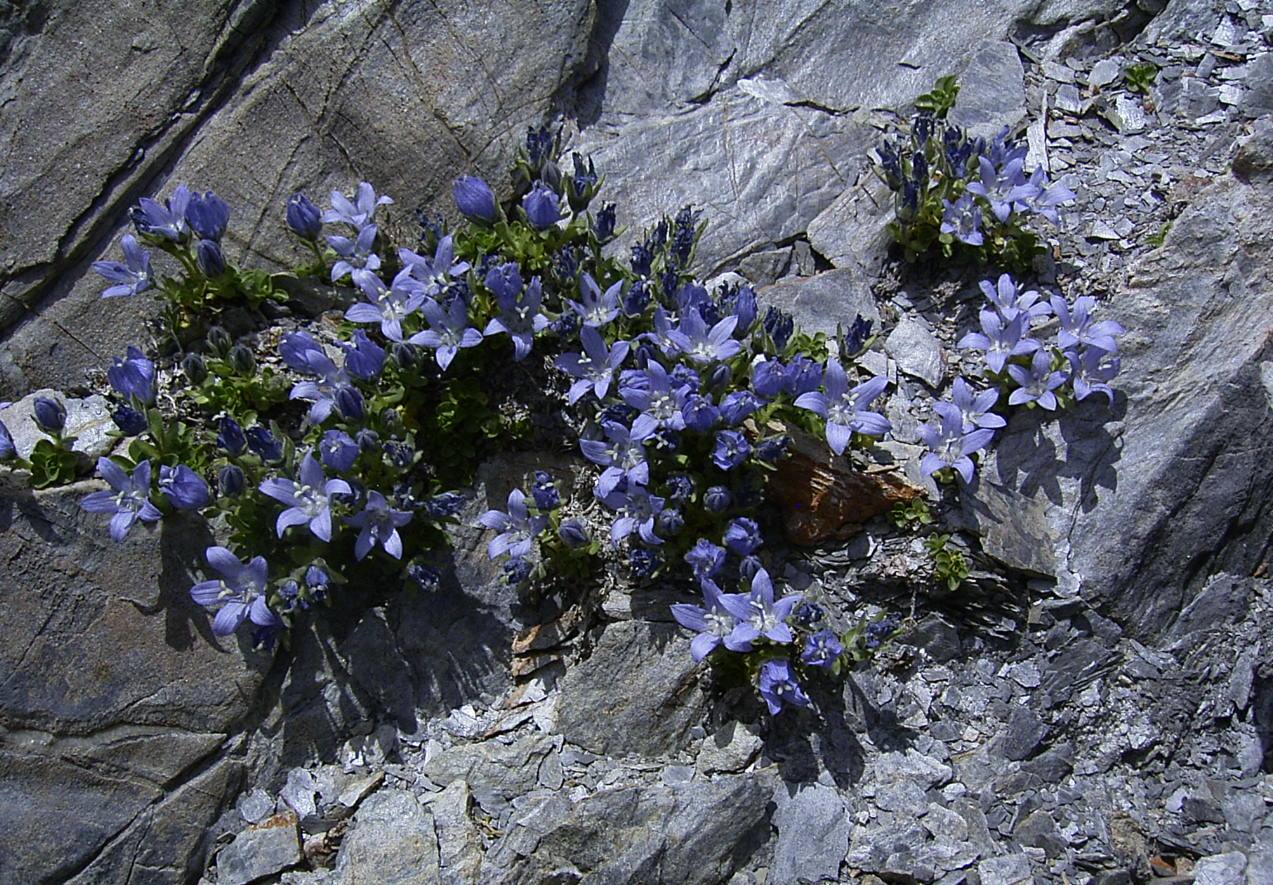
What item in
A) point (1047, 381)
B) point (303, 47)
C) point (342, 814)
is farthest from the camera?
point (303, 47)

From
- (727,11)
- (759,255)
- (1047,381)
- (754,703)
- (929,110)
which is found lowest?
(754,703)

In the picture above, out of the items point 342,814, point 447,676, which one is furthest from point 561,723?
point 342,814

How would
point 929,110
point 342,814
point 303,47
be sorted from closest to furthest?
point 342,814 → point 303,47 → point 929,110

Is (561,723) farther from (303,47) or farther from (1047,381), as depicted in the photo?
(303,47)

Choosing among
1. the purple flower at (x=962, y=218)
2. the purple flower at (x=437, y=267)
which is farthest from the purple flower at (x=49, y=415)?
the purple flower at (x=962, y=218)

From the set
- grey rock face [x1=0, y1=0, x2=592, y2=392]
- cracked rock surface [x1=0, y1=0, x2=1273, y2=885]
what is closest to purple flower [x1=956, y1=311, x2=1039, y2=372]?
cracked rock surface [x1=0, y1=0, x2=1273, y2=885]

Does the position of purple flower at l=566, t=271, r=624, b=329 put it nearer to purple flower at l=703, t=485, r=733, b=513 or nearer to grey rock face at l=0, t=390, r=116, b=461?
purple flower at l=703, t=485, r=733, b=513
